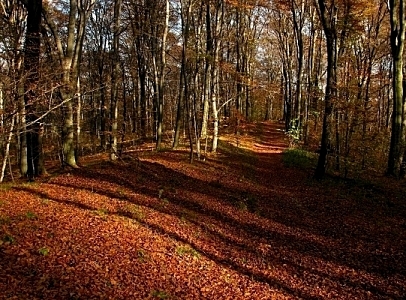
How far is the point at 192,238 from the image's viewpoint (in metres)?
9.30

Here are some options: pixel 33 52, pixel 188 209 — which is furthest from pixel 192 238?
pixel 33 52

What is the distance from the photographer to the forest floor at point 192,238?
21.6 feet

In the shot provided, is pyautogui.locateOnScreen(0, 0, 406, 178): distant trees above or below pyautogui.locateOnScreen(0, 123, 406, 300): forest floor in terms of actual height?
above

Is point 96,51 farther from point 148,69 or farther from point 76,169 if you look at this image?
point 76,169


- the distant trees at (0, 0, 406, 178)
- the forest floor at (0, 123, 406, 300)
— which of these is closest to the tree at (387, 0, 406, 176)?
the distant trees at (0, 0, 406, 178)

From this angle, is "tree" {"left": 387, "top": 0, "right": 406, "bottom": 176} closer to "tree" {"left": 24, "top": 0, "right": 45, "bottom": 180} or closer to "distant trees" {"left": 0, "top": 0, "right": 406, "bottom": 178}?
"distant trees" {"left": 0, "top": 0, "right": 406, "bottom": 178}

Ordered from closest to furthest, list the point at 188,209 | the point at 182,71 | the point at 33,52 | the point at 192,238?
the point at 192,238 < the point at 33,52 < the point at 188,209 < the point at 182,71

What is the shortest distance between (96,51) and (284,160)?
21.0m

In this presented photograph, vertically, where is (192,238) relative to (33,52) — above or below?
below

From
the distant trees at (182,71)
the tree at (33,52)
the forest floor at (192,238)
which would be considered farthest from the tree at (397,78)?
the tree at (33,52)

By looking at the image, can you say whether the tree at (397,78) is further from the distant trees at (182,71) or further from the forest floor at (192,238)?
the forest floor at (192,238)

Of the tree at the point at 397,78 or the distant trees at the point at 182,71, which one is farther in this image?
the tree at the point at 397,78

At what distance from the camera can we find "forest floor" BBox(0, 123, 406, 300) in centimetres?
658

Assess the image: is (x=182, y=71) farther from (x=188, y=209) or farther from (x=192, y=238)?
(x=192, y=238)
